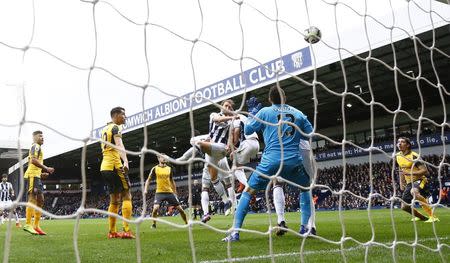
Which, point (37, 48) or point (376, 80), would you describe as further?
point (376, 80)

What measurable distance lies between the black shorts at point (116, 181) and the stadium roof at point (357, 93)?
6084 millimetres

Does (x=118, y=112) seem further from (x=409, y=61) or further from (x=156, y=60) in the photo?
(x=409, y=61)

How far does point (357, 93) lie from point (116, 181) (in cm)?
1562

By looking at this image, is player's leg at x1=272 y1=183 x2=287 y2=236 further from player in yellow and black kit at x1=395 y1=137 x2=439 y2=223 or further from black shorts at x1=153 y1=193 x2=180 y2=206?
black shorts at x1=153 y1=193 x2=180 y2=206

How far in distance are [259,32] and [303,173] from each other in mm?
1595

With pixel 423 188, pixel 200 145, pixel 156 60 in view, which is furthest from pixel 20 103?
pixel 423 188

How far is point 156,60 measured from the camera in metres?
2.83

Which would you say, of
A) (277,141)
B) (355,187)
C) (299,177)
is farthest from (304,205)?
(355,187)

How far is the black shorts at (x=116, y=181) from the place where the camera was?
5.58 metres

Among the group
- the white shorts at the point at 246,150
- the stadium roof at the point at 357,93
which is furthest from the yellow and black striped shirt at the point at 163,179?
the stadium roof at the point at 357,93

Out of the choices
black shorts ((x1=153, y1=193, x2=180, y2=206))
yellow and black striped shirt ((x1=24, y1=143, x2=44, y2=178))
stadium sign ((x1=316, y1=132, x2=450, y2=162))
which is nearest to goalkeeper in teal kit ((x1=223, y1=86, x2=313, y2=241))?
yellow and black striped shirt ((x1=24, y1=143, x2=44, y2=178))

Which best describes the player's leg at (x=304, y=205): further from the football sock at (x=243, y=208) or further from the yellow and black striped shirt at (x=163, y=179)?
the yellow and black striped shirt at (x=163, y=179)

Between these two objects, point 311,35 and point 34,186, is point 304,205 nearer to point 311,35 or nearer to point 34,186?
point 311,35

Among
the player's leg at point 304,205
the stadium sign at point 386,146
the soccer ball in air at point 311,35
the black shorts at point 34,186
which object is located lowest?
the player's leg at point 304,205
